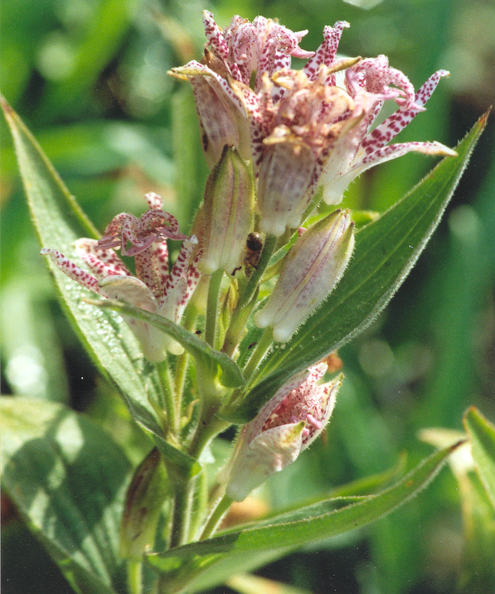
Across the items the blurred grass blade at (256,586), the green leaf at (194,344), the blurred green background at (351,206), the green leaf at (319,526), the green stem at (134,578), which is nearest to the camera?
the green leaf at (194,344)

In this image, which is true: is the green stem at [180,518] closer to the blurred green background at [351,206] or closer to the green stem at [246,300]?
the green stem at [246,300]

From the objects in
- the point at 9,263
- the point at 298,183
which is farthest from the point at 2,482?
the point at 9,263

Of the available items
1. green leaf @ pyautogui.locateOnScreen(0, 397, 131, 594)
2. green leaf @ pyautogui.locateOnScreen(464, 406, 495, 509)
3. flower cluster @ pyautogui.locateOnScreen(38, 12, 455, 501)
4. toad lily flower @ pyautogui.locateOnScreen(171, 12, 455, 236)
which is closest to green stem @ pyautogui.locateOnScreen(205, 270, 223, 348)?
flower cluster @ pyautogui.locateOnScreen(38, 12, 455, 501)

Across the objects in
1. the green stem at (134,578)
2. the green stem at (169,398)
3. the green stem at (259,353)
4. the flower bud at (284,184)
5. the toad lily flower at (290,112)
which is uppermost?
the toad lily flower at (290,112)

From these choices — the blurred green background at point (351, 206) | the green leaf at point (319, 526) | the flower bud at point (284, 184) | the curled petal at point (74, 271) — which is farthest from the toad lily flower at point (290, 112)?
the blurred green background at point (351, 206)

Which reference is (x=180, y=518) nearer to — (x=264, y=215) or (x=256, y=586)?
(x=264, y=215)

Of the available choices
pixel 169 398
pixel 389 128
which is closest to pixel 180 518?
pixel 169 398
